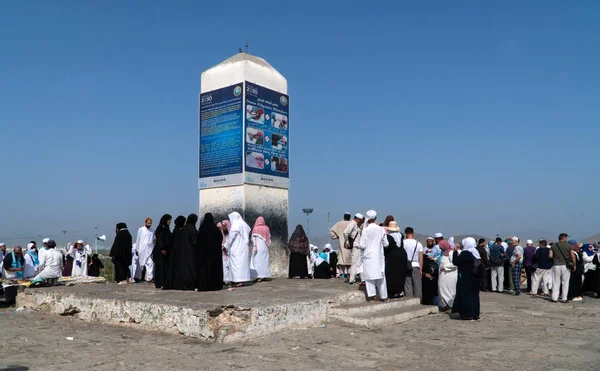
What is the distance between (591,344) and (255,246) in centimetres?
580

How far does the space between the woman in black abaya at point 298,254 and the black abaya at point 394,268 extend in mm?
2734

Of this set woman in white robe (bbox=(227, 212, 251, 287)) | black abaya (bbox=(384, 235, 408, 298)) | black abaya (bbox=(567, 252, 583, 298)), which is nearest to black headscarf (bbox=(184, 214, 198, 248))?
woman in white robe (bbox=(227, 212, 251, 287))

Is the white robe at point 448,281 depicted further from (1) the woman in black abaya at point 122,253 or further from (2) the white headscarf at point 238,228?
(1) the woman in black abaya at point 122,253

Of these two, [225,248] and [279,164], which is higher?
[279,164]

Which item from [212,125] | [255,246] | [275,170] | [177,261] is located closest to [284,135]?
[275,170]

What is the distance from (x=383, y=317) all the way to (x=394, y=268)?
55.2 inches

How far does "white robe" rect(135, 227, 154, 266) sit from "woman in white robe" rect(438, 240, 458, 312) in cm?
595

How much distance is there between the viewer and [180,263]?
8156 millimetres

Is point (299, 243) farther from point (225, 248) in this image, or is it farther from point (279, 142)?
point (279, 142)

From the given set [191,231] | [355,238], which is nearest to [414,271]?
[355,238]

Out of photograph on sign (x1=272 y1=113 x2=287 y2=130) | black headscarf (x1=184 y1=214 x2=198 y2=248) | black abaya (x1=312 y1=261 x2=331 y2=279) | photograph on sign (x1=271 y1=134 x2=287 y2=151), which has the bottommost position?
black abaya (x1=312 y1=261 x2=331 y2=279)

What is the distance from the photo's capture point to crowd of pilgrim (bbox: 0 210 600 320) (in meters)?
7.90

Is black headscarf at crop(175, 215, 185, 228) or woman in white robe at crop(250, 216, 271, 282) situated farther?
woman in white robe at crop(250, 216, 271, 282)

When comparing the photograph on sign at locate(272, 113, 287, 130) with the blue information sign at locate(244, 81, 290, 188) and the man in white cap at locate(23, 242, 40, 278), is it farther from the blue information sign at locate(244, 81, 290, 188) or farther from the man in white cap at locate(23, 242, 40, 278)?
the man in white cap at locate(23, 242, 40, 278)
